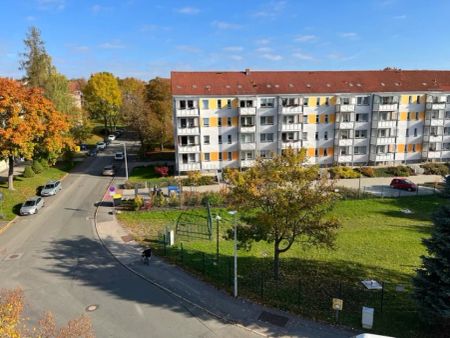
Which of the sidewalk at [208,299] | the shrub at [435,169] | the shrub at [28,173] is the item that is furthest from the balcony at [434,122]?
the shrub at [28,173]

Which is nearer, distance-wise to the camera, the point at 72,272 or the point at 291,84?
the point at 72,272

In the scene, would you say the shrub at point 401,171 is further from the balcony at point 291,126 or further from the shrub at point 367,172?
the balcony at point 291,126

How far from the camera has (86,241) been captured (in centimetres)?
2794

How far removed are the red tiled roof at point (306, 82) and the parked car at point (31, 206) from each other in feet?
65.7

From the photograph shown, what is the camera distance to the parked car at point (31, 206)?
33.3 meters

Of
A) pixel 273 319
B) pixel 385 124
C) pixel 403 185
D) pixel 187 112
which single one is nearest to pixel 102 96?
Answer: pixel 187 112

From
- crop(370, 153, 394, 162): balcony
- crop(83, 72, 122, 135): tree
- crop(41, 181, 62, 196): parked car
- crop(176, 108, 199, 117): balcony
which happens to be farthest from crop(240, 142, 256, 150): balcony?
crop(83, 72, 122, 135): tree

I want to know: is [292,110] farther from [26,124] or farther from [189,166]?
[26,124]

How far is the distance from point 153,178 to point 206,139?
846 centimetres

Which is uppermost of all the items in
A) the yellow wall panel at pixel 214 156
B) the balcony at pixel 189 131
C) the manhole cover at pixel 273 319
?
the balcony at pixel 189 131

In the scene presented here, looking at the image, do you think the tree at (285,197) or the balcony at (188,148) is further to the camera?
the balcony at (188,148)

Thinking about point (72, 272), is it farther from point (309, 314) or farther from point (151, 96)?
point (151, 96)

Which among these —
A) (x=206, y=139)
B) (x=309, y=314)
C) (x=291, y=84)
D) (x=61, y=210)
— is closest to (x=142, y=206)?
(x=61, y=210)

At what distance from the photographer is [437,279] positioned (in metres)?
15.8
